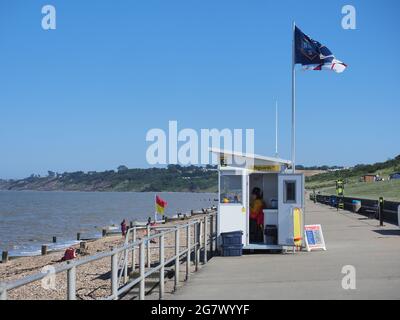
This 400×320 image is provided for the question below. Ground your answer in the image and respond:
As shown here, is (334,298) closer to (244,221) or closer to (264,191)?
(244,221)

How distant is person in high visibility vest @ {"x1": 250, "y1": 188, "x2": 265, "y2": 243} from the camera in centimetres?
1738

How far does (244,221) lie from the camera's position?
54.7 feet

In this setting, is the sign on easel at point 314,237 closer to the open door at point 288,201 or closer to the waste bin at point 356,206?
the open door at point 288,201

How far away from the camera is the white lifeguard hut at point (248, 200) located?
54.1 ft

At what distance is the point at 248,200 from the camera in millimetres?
16969

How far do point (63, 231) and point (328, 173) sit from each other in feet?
398

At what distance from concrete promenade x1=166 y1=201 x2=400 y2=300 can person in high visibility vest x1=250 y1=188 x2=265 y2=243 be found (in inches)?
43.5

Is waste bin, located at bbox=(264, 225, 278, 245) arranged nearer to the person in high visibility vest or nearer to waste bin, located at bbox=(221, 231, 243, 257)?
the person in high visibility vest

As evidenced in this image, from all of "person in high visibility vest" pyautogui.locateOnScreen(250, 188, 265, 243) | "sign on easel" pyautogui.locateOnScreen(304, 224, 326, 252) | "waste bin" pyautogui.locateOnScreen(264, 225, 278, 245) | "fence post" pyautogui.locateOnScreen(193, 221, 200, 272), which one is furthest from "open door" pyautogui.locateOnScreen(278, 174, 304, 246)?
"fence post" pyautogui.locateOnScreen(193, 221, 200, 272)

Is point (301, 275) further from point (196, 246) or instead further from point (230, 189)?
point (230, 189)
